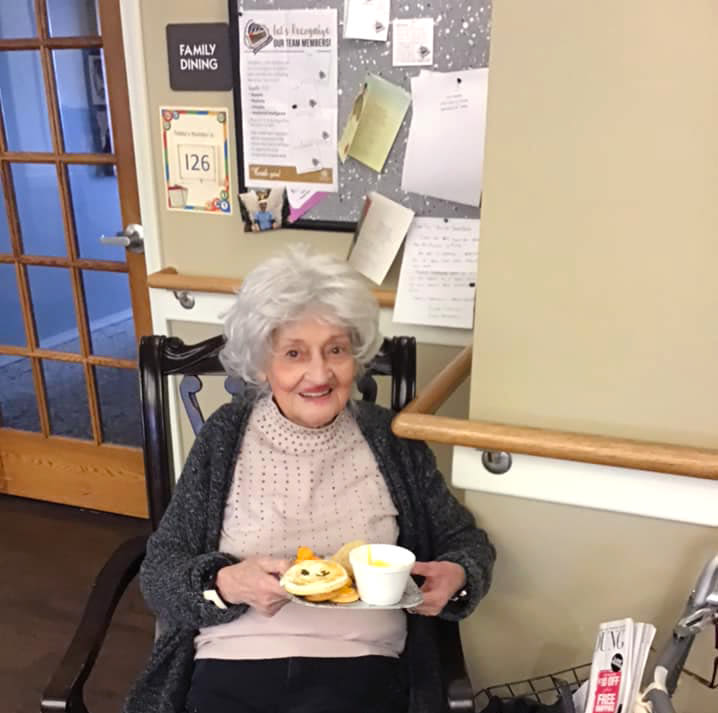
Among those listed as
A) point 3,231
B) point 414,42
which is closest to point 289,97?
point 414,42

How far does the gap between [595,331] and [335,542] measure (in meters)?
0.58

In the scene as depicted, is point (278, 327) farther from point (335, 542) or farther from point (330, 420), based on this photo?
point (335, 542)

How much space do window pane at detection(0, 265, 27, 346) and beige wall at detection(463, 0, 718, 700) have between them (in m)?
2.03

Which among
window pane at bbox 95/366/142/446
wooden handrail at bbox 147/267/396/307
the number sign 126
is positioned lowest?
window pane at bbox 95/366/142/446

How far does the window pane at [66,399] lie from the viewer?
2729 mm

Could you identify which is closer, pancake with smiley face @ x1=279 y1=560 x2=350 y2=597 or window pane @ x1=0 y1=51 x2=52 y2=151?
pancake with smiley face @ x1=279 y1=560 x2=350 y2=597

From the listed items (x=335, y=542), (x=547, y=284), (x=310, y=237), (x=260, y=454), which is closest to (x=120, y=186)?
(x=310, y=237)

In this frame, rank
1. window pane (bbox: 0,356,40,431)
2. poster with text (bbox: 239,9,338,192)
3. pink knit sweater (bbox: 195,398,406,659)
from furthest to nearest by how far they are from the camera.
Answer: window pane (bbox: 0,356,40,431)
poster with text (bbox: 239,9,338,192)
pink knit sweater (bbox: 195,398,406,659)

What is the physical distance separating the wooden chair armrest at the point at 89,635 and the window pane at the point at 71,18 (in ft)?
5.14

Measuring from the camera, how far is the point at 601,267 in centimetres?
103

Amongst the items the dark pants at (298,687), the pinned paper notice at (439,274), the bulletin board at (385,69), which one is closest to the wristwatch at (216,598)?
the dark pants at (298,687)

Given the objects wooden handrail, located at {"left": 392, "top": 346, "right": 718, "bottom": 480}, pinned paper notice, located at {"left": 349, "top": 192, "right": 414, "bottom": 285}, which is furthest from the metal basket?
pinned paper notice, located at {"left": 349, "top": 192, "right": 414, "bottom": 285}

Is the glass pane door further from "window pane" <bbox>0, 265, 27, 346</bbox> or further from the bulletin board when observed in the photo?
the bulletin board

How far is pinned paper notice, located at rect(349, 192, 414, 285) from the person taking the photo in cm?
190
